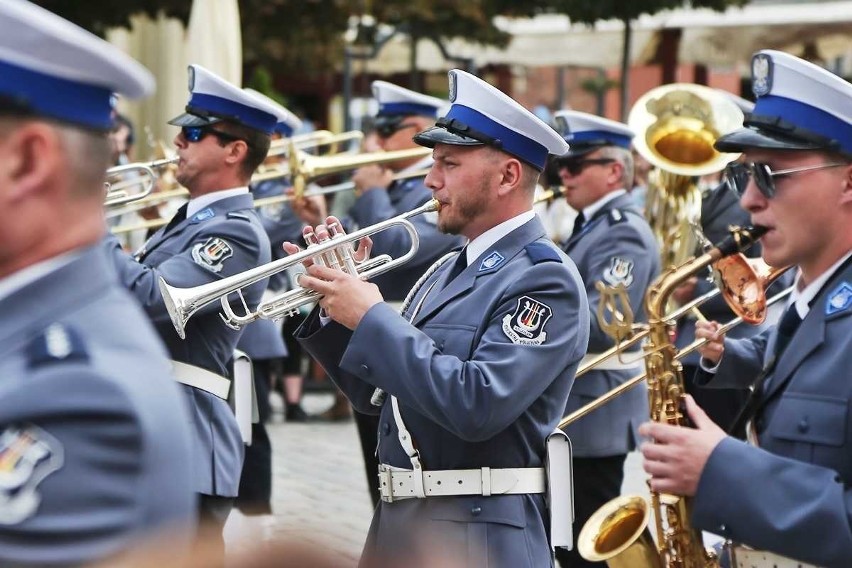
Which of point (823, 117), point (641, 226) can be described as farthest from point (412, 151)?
point (823, 117)

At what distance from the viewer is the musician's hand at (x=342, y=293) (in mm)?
3850

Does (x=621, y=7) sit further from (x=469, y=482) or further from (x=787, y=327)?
(x=787, y=327)

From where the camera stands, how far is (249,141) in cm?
560

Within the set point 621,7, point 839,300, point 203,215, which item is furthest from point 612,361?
point 621,7

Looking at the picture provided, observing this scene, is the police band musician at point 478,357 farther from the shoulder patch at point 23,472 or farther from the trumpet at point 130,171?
the trumpet at point 130,171

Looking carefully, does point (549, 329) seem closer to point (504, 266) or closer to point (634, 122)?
point (504, 266)

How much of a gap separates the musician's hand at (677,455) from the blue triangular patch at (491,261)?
1.06m

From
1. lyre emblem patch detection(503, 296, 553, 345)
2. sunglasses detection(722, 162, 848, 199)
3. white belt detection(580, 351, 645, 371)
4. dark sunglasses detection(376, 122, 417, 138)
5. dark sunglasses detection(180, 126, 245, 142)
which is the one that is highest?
dark sunglasses detection(376, 122, 417, 138)

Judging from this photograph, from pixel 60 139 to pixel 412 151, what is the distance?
20.3ft

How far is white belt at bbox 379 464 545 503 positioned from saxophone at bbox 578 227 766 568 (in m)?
0.32

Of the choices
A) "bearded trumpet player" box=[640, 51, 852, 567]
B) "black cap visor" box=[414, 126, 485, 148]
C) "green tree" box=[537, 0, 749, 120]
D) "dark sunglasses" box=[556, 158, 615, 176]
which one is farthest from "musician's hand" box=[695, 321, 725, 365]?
"green tree" box=[537, 0, 749, 120]

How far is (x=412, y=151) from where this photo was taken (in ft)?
26.3

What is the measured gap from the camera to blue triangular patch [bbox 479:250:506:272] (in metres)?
3.99

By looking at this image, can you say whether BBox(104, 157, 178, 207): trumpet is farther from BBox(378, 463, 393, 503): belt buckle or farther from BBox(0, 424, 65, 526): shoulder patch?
BBox(0, 424, 65, 526): shoulder patch
